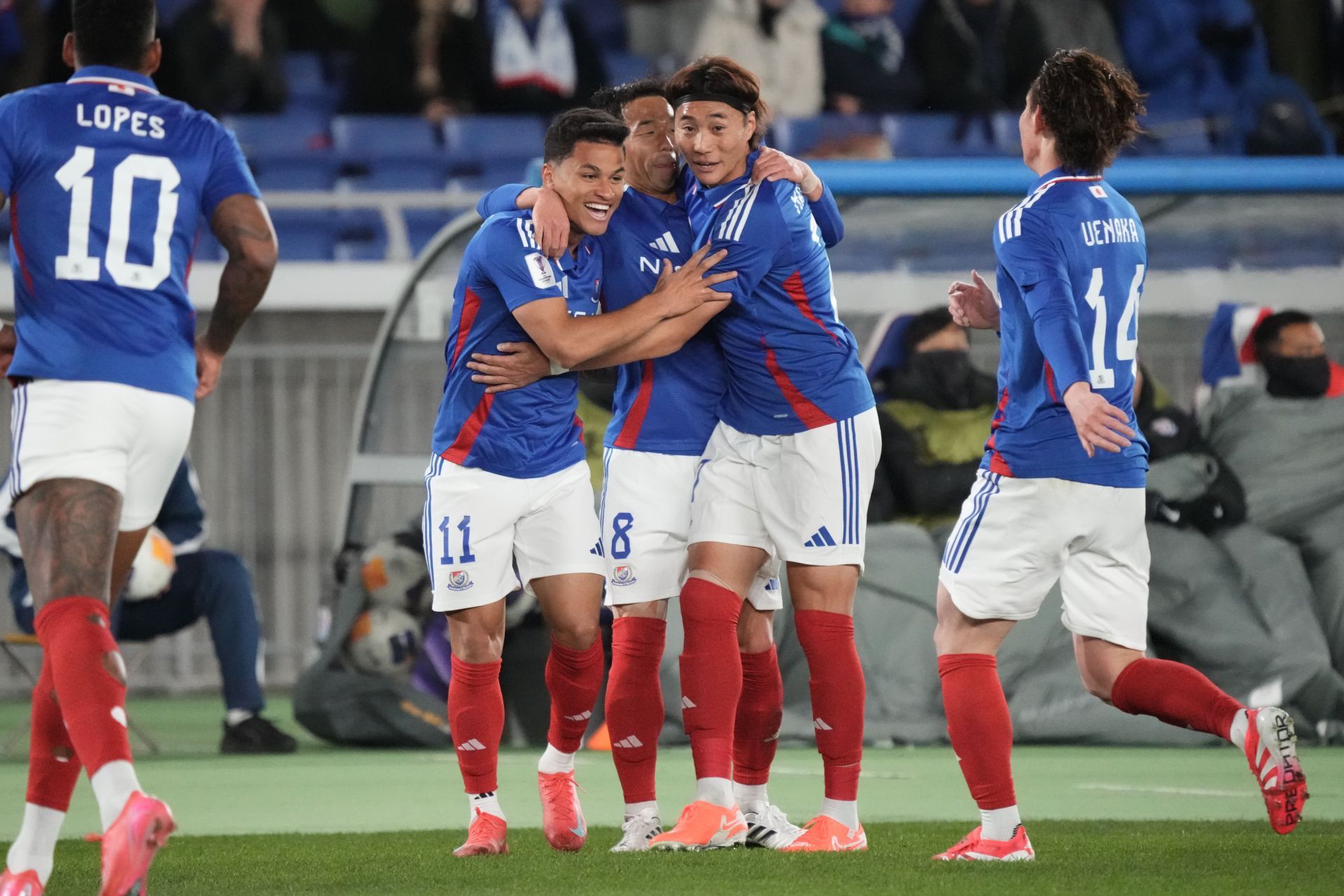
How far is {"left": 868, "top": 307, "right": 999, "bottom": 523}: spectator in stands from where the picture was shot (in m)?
8.39

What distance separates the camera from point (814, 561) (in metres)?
4.74

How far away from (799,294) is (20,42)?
31.4ft

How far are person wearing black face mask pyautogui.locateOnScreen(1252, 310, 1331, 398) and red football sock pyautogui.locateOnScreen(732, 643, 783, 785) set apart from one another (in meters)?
4.22

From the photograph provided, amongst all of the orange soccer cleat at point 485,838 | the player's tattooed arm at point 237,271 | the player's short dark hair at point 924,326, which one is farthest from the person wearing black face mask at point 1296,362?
the player's tattooed arm at point 237,271

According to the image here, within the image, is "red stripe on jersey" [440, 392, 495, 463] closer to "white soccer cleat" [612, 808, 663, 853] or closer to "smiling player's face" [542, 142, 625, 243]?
"smiling player's face" [542, 142, 625, 243]

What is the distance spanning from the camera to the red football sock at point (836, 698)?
4.72m

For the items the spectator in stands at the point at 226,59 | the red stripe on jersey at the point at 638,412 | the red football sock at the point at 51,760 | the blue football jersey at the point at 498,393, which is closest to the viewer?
the red football sock at the point at 51,760

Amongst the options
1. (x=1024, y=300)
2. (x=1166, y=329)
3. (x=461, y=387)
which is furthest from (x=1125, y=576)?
(x=1166, y=329)

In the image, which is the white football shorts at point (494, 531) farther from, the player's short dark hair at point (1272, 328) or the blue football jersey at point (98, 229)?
the player's short dark hair at point (1272, 328)

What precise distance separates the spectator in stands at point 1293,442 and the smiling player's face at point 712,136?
4.33 meters

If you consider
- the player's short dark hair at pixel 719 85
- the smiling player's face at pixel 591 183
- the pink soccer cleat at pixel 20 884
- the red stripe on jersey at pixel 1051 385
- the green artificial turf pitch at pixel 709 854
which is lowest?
the green artificial turf pitch at pixel 709 854

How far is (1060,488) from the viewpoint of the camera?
4348 millimetres

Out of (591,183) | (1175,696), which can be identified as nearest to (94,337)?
(591,183)

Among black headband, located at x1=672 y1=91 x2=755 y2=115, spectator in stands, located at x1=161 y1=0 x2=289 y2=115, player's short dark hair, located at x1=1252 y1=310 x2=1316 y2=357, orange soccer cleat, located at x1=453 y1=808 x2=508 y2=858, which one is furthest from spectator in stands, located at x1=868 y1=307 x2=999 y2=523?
spectator in stands, located at x1=161 y1=0 x2=289 y2=115
